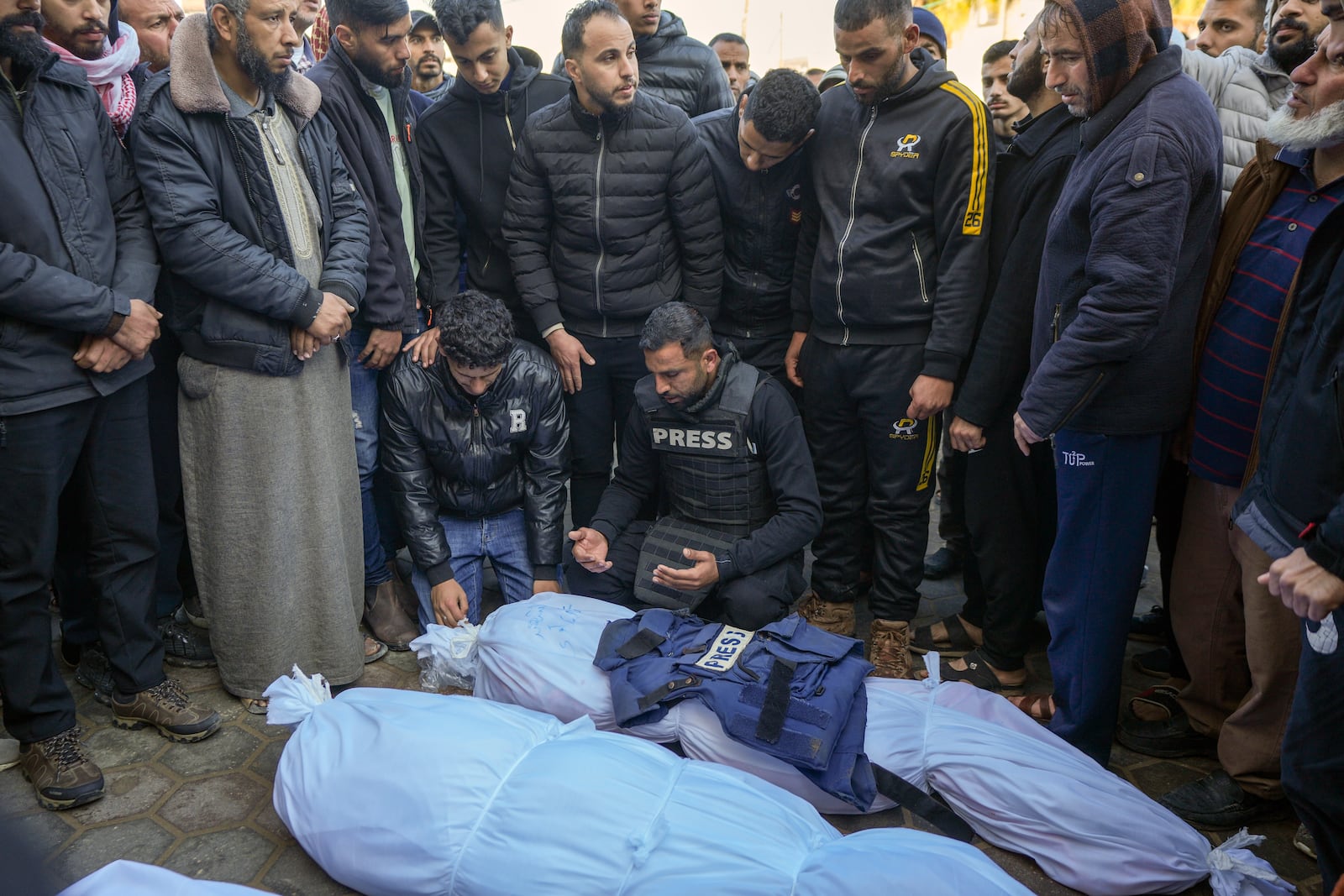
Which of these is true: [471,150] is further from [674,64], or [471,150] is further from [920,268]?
[920,268]

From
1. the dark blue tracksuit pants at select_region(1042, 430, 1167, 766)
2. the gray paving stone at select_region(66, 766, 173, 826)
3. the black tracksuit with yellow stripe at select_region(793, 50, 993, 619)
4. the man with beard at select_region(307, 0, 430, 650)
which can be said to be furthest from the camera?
the man with beard at select_region(307, 0, 430, 650)

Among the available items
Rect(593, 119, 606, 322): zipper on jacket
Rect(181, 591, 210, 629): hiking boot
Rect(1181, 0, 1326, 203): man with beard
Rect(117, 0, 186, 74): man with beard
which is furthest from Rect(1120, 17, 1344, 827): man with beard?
Rect(117, 0, 186, 74): man with beard

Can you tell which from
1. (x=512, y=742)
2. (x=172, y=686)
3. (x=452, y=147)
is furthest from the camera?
(x=452, y=147)

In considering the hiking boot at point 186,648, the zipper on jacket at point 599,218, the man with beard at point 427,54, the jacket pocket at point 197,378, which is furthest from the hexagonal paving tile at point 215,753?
the man with beard at point 427,54

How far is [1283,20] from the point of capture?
10.2 feet

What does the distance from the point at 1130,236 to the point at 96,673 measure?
12.0 ft

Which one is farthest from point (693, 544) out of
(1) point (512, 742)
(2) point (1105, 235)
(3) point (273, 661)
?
(2) point (1105, 235)

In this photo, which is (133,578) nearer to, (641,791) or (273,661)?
(273,661)

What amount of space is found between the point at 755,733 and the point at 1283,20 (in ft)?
9.34

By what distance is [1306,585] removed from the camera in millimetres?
1931

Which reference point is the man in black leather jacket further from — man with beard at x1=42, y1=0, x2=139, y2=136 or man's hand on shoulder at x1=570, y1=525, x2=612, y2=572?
man with beard at x1=42, y1=0, x2=139, y2=136

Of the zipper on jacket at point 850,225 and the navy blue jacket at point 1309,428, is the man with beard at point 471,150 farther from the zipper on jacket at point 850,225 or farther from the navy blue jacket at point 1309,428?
the navy blue jacket at point 1309,428

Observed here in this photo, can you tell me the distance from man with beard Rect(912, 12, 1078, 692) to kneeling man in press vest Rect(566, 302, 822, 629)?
24.7 inches

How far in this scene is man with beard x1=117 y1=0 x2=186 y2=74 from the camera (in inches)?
143
